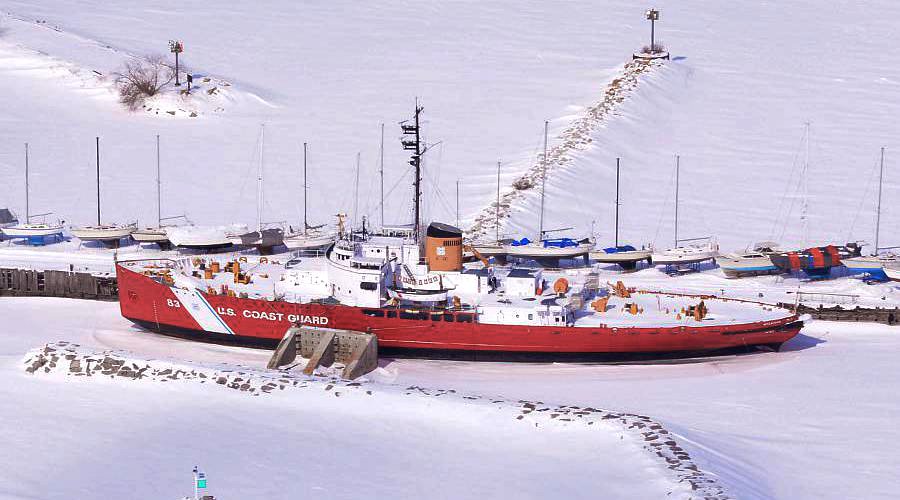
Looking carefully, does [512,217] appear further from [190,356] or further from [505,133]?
[190,356]

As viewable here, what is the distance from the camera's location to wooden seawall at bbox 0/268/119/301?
5431 centimetres

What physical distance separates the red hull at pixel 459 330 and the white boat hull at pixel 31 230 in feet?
57.3

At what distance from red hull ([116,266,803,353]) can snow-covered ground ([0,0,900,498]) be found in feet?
2.97

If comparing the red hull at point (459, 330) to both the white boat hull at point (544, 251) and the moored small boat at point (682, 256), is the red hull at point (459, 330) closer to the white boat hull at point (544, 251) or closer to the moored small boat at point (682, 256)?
the moored small boat at point (682, 256)

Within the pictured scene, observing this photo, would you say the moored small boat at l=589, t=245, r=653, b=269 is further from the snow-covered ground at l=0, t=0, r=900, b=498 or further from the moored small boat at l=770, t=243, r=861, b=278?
the moored small boat at l=770, t=243, r=861, b=278

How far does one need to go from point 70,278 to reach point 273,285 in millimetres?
11397

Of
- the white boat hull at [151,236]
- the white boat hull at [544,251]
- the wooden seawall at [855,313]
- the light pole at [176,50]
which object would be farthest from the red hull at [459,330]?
the light pole at [176,50]

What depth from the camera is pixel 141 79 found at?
80.2 m

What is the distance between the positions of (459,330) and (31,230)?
28507mm

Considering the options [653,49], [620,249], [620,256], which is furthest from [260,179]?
[653,49]

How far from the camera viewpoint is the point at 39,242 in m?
62.3

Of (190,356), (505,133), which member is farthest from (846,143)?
(190,356)

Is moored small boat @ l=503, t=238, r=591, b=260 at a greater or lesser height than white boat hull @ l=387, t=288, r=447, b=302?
greater

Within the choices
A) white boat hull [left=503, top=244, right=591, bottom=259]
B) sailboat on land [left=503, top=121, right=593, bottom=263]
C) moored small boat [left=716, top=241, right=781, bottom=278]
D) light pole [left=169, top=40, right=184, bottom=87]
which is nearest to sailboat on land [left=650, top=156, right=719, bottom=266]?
moored small boat [left=716, top=241, right=781, bottom=278]
